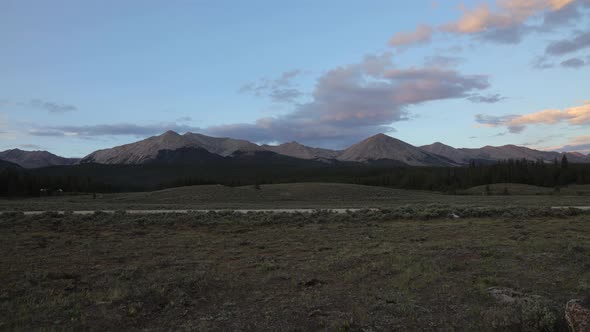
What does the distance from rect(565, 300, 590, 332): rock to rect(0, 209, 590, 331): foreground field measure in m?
0.44

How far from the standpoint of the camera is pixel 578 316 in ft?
18.3

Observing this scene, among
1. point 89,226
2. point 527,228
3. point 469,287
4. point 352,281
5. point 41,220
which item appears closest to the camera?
point 469,287

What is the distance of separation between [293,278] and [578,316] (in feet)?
21.2

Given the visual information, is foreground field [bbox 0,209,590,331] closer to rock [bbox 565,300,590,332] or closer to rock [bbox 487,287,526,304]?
rock [bbox 487,287,526,304]

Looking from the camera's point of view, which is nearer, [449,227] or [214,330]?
[214,330]

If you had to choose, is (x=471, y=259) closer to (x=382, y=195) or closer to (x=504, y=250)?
(x=504, y=250)

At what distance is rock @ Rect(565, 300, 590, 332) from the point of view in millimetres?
5448

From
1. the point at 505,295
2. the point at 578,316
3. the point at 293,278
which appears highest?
the point at 578,316

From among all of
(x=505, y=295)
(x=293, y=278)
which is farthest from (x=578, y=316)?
(x=293, y=278)

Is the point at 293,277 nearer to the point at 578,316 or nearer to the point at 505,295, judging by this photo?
the point at 505,295

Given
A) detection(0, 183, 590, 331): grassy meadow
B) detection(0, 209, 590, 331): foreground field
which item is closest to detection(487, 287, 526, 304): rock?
detection(0, 183, 590, 331): grassy meadow

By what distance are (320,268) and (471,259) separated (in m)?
4.68

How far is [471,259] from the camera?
39.7ft

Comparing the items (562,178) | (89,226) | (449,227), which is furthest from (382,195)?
(562,178)
